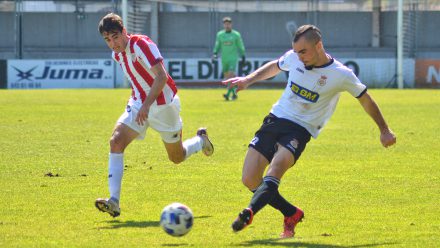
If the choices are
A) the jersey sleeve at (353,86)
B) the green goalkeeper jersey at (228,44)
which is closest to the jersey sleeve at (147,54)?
the jersey sleeve at (353,86)

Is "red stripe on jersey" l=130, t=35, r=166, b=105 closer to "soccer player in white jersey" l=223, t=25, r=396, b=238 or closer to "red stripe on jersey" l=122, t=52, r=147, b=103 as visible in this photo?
"red stripe on jersey" l=122, t=52, r=147, b=103

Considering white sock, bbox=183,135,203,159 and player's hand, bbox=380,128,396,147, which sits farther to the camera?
white sock, bbox=183,135,203,159

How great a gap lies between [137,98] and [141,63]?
0.41 metres

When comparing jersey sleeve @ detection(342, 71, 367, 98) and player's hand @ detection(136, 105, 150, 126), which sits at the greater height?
jersey sleeve @ detection(342, 71, 367, 98)

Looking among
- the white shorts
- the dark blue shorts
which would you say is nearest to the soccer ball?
the dark blue shorts

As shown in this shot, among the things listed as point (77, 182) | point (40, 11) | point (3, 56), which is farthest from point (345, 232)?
point (40, 11)

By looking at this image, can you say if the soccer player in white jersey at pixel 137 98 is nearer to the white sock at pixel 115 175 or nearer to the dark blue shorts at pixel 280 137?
the white sock at pixel 115 175

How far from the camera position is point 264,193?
25.2 ft

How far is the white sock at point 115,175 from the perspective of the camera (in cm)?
919

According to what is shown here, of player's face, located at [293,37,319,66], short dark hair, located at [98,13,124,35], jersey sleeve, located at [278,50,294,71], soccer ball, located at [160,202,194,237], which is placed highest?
short dark hair, located at [98,13,124,35]

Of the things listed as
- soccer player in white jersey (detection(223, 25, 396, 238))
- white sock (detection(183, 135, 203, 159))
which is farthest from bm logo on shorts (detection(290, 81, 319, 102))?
white sock (detection(183, 135, 203, 159))

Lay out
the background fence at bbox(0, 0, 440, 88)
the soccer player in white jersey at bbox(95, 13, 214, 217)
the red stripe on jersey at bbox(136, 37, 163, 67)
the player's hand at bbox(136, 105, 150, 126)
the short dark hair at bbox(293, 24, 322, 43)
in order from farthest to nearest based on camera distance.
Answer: the background fence at bbox(0, 0, 440, 88)
the red stripe on jersey at bbox(136, 37, 163, 67)
the soccer player in white jersey at bbox(95, 13, 214, 217)
the player's hand at bbox(136, 105, 150, 126)
the short dark hair at bbox(293, 24, 322, 43)

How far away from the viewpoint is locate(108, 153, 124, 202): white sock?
9188mm

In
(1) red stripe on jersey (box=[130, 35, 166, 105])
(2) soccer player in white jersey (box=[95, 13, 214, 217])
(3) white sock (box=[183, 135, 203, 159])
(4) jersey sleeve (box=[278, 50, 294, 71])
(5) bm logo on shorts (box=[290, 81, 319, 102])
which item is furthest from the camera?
(3) white sock (box=[183, 135, 203, 159])
